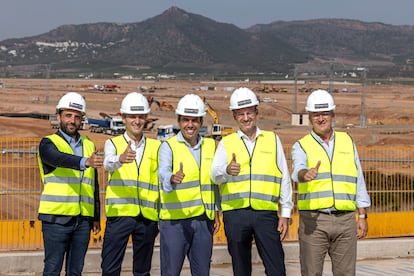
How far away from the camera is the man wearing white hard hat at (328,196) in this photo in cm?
575

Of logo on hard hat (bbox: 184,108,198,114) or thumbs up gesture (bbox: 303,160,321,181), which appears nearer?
thumbs up gesture (bbox: 303,160,321,181)

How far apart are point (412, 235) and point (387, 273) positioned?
1.68 meters

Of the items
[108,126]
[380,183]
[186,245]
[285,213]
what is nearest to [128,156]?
[186,245]

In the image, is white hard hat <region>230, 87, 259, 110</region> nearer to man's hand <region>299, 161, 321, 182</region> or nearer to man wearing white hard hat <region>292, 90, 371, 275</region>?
man wearing white hard hat <region>292, 90, 371, 275</region>

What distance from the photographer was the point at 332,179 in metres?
5.82

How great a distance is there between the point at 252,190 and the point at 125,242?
1242 mm

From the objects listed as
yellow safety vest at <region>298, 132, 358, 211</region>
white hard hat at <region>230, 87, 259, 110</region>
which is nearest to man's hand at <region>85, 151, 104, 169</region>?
white hard hat at <region>230, 87, 259, 110</region>

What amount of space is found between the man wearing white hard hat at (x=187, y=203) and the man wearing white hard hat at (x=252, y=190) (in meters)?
0.15

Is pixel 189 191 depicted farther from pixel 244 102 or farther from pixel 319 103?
pixel 319 103

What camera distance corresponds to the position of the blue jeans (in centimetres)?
564

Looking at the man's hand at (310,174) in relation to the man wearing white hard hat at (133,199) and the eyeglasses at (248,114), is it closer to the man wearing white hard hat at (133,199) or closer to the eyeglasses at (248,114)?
the eyeglasses at (248,114)

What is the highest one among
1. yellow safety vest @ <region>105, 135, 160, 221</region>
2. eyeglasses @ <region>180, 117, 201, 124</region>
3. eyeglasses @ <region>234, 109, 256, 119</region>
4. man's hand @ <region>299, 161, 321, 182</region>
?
eyeglasses @ <region>234, 109, 256, 119</region>

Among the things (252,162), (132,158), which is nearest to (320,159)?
(252,162)

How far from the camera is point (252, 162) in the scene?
18.8ft
